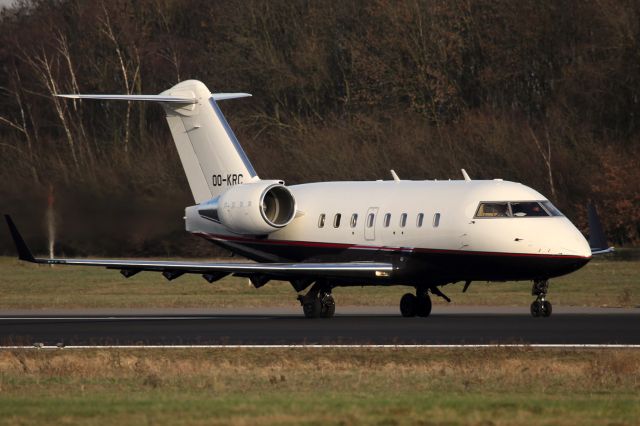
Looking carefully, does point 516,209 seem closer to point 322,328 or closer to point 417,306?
point 417,306

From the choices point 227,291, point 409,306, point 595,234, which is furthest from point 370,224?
point 227,291

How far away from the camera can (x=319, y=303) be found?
3412cm

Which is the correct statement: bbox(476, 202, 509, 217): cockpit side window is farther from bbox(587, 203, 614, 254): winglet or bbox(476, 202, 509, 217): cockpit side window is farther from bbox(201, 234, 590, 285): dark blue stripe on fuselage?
bbox(587, 203, 614, 254): winglet

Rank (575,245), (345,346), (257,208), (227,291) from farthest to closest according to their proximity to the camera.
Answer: (227,291)
(257,208)
(575,245)
(345,346)

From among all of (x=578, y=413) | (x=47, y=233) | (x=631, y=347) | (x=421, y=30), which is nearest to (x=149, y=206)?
(x=47, y=233)

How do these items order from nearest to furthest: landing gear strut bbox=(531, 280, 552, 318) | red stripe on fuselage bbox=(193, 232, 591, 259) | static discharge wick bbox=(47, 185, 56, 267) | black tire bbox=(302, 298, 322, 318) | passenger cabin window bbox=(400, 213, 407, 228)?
red stripe on fuselage bbox=(193, 232, 591, 259), landing gear strut bbox=(531, 280, 552, 318), passenger cabin window bbox=(400, 213, 407, 228), black tire bbox=(302, 298, 322, 318), static discharge wick bbox=(47, 185, 56, 267)

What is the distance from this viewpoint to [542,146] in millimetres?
63656

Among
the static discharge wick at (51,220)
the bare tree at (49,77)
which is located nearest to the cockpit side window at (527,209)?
the static discharge wick at (51,220)

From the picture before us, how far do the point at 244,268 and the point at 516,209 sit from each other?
591 cm

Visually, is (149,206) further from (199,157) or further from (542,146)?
(542,146)

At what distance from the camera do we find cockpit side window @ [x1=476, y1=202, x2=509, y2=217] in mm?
32500

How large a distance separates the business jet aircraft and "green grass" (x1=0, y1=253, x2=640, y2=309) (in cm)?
457

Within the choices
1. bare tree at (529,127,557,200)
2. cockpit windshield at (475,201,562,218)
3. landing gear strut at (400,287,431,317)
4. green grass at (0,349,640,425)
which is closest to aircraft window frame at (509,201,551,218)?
cockpit windshield at (475,201,562,218)

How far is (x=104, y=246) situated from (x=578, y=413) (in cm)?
3255
